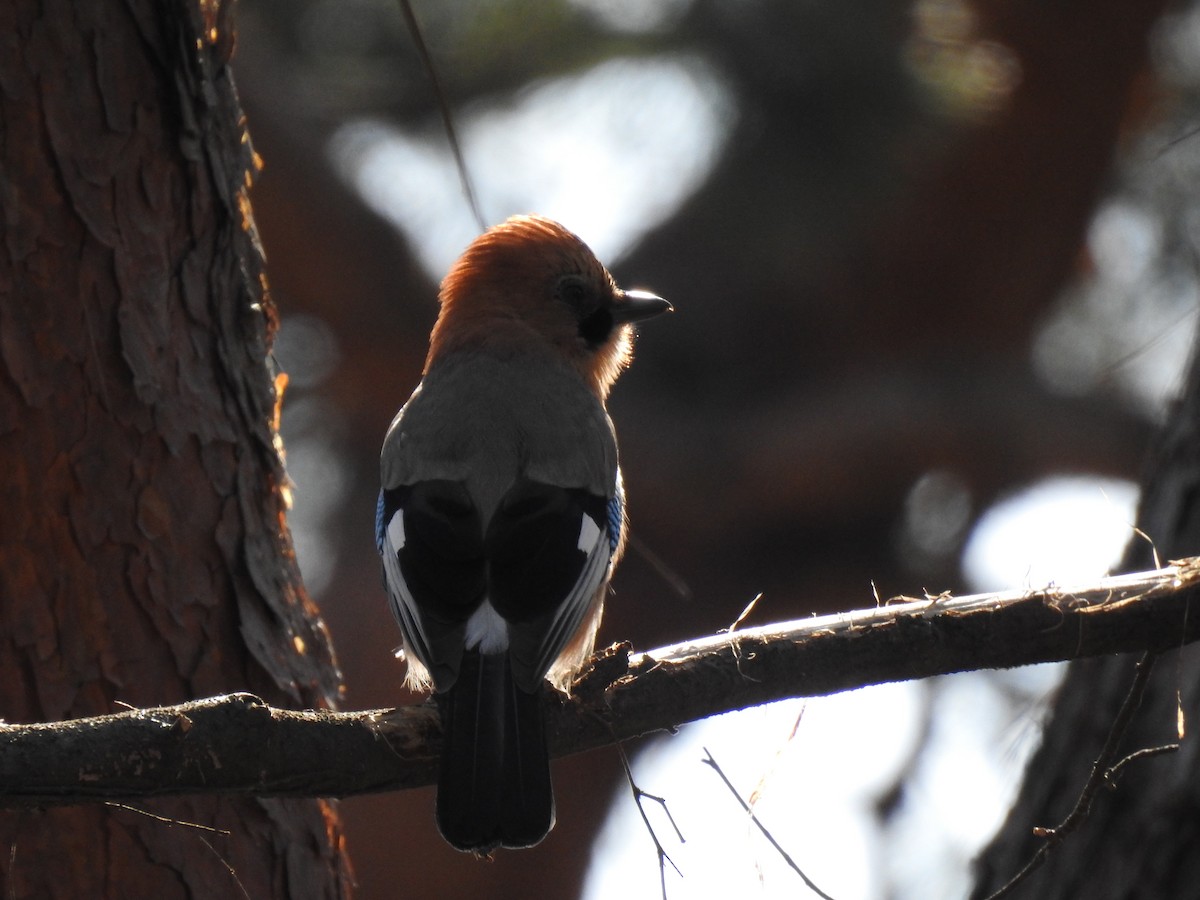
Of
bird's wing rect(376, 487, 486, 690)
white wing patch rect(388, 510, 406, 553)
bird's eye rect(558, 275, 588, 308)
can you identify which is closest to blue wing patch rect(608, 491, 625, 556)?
bird's wing rect(376, 487, 486, 690)

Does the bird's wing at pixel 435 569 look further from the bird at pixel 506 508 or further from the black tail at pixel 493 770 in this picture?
the black tail at pixel 493 770

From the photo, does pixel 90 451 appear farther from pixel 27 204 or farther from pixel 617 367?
pixel 617 367

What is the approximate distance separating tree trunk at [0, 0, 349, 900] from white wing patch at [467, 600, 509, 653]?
625 millimetres

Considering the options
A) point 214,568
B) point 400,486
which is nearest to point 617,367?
point 400,486

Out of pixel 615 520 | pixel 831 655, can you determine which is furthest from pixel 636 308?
pixel 831 655

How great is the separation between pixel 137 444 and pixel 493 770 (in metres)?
1.36

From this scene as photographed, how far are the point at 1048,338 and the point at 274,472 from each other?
6797 mm

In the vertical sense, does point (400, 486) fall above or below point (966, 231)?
below

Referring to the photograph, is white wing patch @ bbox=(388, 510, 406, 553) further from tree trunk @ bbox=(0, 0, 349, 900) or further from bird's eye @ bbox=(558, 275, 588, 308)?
bird's eye @ bbox=(558, 275, 588, 308)

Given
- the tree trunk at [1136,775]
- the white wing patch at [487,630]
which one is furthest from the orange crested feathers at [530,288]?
the tree trunk at [1136,775]

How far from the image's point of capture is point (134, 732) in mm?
2750

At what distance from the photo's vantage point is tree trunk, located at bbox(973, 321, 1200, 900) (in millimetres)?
3811

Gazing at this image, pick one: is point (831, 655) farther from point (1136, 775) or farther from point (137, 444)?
point (137, 444)

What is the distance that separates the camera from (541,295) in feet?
18.0
